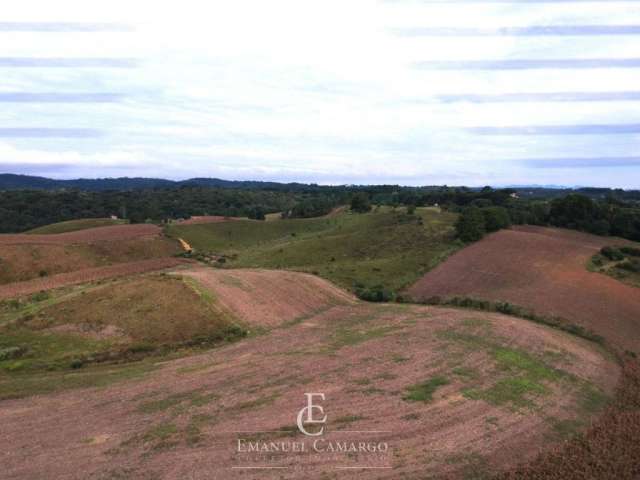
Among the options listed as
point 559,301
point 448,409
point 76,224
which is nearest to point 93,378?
point 448,409

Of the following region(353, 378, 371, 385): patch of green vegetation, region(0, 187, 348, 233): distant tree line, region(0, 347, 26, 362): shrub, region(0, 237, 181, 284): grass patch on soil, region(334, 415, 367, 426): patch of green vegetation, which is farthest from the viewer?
region(0, 187, 348, 233): distant tree line

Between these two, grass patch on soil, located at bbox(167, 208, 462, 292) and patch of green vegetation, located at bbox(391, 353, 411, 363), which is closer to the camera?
patch of green vegetation, located at bbox(391, 353, 411, 363)

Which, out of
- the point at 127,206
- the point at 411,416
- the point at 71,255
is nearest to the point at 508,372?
the point at 411,416

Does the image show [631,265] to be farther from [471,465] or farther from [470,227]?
[471,465]

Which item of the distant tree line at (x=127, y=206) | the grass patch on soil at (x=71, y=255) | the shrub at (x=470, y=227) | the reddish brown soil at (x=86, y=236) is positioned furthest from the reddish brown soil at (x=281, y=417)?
the distant tree line at (x=127, y=206)

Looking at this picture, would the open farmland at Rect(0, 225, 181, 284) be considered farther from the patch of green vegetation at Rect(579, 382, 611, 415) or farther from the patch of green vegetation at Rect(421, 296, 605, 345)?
the patch of green vegetation at Rect(579, 382, 611, 415)

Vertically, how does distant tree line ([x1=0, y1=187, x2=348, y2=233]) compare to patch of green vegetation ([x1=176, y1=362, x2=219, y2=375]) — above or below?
above

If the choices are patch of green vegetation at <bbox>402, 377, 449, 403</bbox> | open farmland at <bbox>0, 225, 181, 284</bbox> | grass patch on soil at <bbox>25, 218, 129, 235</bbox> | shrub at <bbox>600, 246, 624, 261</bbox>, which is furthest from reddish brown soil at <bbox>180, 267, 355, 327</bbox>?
grass patch on soil at <bbox>25, 218, 129, 235</bbox>
